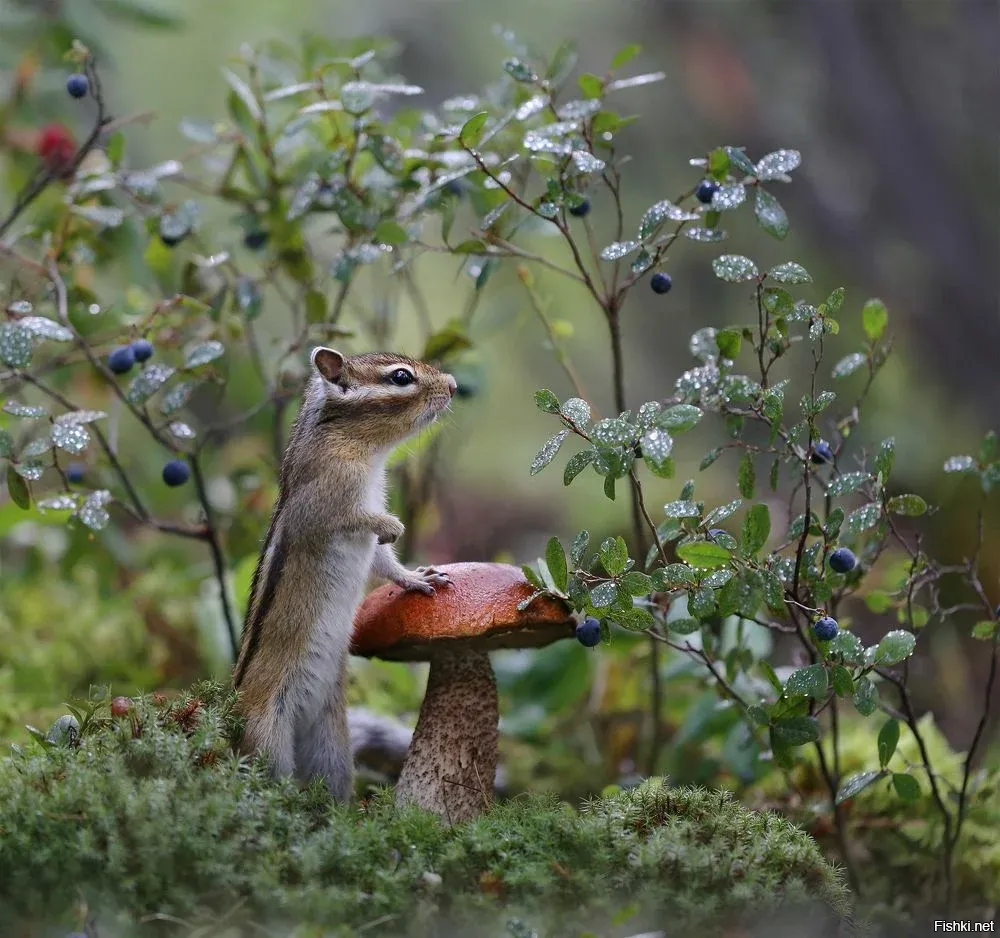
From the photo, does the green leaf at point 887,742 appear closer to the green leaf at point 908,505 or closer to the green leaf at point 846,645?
the green leaf at point 846,645

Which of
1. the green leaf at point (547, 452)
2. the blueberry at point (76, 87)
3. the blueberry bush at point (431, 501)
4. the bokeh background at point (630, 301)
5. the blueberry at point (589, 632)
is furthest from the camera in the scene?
the bokeh background at point (630, 301)

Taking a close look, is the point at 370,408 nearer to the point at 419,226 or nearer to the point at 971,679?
the point at 419,226

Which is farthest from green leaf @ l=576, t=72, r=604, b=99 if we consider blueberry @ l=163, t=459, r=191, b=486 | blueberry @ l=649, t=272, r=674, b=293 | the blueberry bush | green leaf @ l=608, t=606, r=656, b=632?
blueberry @ l=163, t=459, r=191, b=486

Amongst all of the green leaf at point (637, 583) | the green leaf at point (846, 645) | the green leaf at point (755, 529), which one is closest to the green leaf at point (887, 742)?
the green leaf at point (846, 645)

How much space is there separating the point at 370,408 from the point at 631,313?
905 cm

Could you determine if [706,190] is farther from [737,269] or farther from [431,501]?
[431,501]

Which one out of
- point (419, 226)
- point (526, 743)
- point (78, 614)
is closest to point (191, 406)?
point (78, 614)

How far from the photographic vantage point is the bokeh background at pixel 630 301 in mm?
4973

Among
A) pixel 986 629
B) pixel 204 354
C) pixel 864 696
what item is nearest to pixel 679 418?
pixel 864 696

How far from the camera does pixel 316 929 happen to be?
2.28m

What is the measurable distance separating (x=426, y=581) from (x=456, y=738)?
57cm

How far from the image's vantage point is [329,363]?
133 inches

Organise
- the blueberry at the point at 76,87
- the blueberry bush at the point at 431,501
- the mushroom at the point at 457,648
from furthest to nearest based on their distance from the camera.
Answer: the blueberry at the point at 76,87
the mushroom at the point at 457,648
the blueberry bush at the point at 431,501

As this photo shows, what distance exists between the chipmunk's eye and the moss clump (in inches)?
47.0
